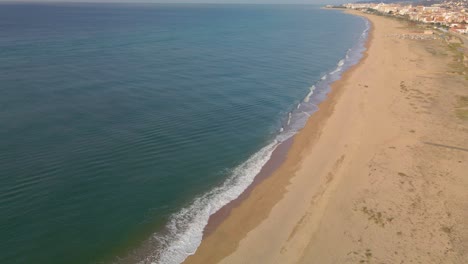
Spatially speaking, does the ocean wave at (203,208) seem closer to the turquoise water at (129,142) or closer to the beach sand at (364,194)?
the turquoise water at (129,142)

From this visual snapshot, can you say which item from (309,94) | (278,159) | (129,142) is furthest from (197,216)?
(309,94)

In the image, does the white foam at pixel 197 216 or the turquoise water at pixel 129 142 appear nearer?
the white foam at pixel 197 216

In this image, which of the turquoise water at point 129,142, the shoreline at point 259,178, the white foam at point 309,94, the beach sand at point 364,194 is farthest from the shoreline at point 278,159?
the white foam at point 309,94

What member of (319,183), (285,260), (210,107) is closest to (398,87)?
(210,107)

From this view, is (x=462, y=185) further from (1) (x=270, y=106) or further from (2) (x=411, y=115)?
(1) (x=270, y=106)

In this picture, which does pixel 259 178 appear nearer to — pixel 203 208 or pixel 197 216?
pixel 203 208

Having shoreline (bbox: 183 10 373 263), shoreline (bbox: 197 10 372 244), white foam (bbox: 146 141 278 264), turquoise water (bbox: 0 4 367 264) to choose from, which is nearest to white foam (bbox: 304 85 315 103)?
turquoise water (bbox: 0 4 367 264)
